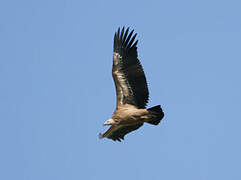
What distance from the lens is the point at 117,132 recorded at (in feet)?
50.7

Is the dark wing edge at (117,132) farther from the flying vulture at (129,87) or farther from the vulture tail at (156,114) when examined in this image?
the vulture tail at (156,114)

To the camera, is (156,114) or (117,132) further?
(117,132)

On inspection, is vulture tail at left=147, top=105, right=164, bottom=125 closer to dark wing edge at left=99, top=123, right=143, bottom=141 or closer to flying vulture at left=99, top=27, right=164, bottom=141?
flying vulture at left=99, top=27, right=164, bottom=141

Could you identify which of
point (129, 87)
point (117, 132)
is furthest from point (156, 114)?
point (117, 132)

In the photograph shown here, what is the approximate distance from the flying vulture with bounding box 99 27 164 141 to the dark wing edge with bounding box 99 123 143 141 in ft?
1.60

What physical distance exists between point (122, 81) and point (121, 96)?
1.68ft

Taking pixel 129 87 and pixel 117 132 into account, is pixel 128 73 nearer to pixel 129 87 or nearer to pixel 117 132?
pixel 129 87

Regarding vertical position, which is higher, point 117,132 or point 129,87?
point 129,87

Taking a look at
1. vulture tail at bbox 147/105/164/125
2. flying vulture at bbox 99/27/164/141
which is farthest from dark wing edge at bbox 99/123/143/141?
vulture tail at bbox 147/105/164/125

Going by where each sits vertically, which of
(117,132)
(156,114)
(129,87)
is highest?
(129,87)

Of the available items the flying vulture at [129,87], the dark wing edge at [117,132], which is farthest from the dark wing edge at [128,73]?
the dark wing edge at [117,132]

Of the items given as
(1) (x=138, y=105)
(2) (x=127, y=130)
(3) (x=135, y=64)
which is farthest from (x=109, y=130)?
(3) (x=135, y=64)

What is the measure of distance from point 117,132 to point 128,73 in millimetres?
2314

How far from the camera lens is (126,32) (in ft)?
47.3
